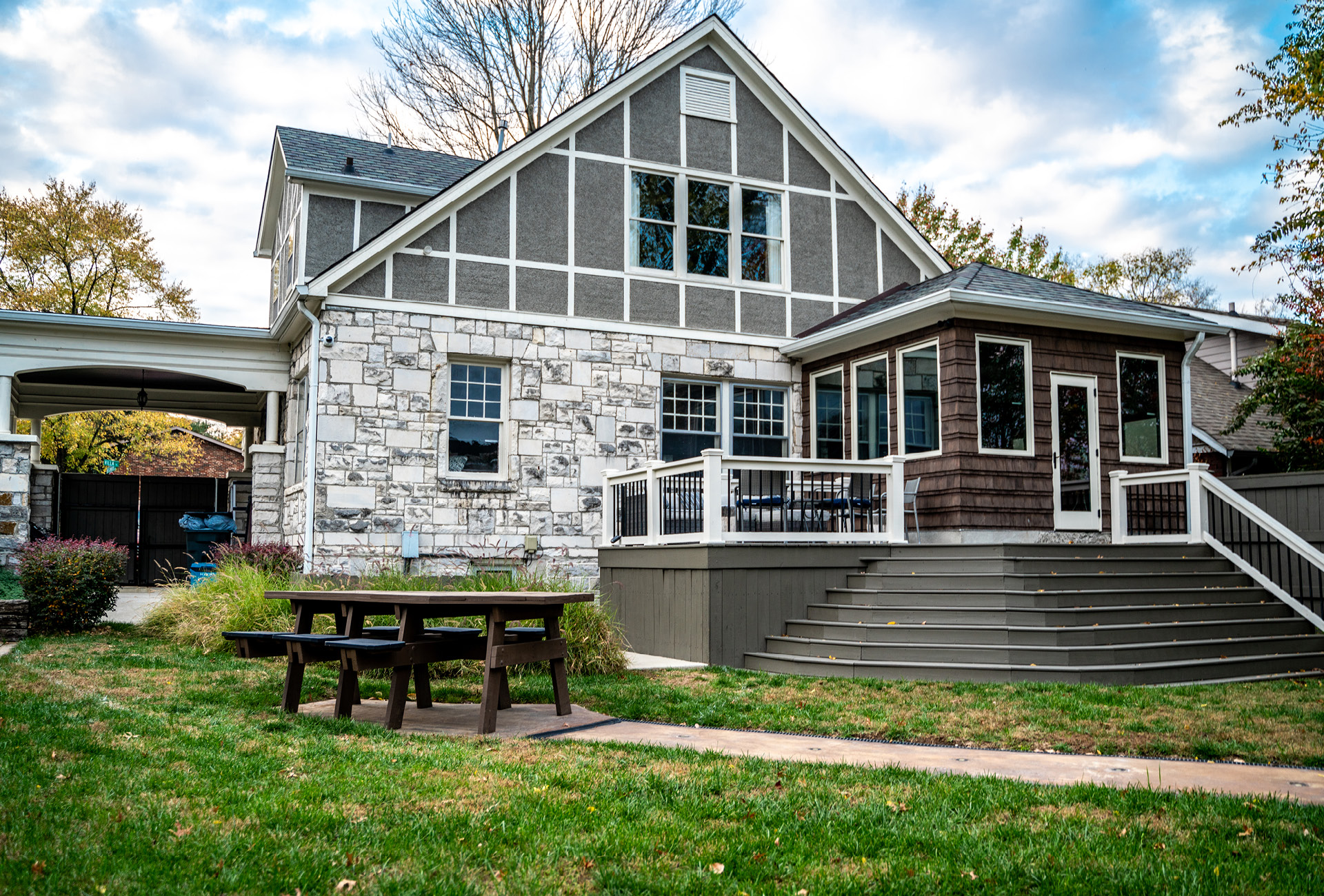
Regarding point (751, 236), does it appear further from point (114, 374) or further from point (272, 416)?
point (114, 374)

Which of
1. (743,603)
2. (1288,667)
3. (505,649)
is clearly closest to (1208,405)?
(1288,667)

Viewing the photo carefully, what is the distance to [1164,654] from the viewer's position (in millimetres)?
9711

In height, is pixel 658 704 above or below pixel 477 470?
below

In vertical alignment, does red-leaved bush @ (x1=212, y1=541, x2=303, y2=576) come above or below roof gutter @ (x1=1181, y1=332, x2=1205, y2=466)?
below

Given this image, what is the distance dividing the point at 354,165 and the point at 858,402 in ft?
27.3

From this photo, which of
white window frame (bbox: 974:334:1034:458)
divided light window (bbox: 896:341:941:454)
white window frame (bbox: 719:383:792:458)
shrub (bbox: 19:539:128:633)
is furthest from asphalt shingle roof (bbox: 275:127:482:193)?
white window frame (bbox: 974:334:1034:458)

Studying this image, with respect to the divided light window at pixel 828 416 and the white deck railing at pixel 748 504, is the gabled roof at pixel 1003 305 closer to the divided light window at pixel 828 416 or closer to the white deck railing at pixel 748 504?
the divided light window at pixel 828 416

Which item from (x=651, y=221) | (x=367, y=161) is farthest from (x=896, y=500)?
(x=367, y=161)

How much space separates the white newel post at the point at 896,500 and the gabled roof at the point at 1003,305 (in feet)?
6.50

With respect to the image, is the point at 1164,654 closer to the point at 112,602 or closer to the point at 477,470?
the point at 477,470

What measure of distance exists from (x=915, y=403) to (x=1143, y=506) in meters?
3.02

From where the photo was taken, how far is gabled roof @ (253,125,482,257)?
15.3 m

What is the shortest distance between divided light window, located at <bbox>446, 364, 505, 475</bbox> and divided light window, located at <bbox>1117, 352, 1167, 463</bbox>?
8038 millimetres

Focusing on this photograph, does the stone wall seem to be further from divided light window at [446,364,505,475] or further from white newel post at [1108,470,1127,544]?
white newel post at [1108,470,1127,544]
